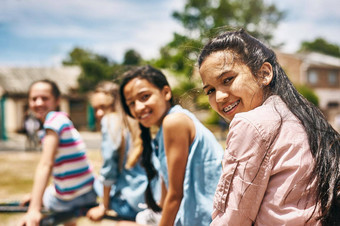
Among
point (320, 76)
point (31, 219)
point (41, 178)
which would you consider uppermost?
point (320, 76)

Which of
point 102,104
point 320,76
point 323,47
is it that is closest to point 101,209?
point 102,104

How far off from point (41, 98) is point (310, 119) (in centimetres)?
226

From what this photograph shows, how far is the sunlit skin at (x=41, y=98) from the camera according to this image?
282 cm

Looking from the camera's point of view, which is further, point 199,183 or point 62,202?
point 62,202

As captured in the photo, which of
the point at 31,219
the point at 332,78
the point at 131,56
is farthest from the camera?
the point at 131,56

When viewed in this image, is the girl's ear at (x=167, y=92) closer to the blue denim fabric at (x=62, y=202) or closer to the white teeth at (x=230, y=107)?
the white teeth at (x=230, y=107)

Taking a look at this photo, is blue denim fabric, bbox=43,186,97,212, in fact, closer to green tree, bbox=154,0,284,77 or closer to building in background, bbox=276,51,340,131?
green tree, bbox=154,0,284,77

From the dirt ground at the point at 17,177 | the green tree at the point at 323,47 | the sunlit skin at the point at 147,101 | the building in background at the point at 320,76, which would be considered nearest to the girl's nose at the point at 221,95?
the sunlit skin at the point at 147,101

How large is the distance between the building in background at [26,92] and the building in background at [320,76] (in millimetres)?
20453

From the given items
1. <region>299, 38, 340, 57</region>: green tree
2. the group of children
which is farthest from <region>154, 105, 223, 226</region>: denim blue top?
<region>299, 38, 340, 57</region>: green tree

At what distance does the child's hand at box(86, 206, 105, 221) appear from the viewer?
2.56 m

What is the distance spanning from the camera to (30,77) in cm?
2739

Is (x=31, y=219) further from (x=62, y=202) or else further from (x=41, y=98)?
(x=41, y=98)

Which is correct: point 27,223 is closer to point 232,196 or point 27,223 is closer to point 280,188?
point 232,196
